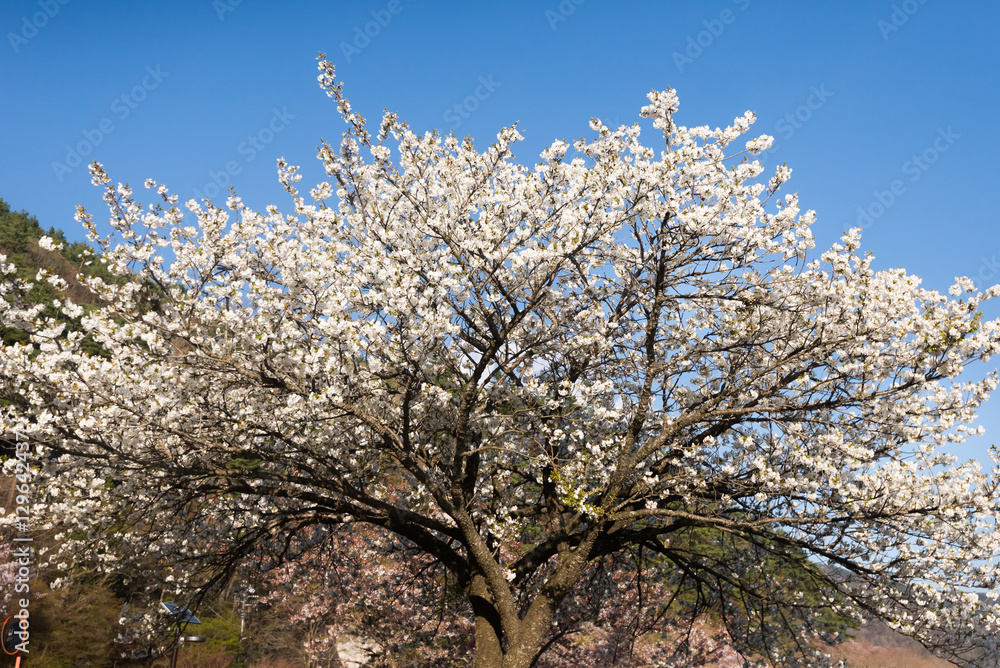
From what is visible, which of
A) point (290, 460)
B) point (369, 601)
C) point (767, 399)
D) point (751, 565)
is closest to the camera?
point (767, 399)

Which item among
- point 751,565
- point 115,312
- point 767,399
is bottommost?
point 751,565

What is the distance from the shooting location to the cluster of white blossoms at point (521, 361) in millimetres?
7250

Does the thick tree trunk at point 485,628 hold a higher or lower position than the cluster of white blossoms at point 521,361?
lower

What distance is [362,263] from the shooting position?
7.65 m

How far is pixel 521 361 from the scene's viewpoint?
328 inches

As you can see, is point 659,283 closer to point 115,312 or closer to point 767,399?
point 767,399

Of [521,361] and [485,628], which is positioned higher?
[521,361]

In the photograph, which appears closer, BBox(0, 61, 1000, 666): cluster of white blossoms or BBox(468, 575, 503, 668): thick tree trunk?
BBox(0, 61, 1000, 666): cluster of white blossoms

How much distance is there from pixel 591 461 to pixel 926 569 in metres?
4.12

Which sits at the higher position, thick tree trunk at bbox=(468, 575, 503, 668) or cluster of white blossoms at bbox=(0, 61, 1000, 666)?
cluster of white blossoms at bbox=(0, 61, 1000, 666)

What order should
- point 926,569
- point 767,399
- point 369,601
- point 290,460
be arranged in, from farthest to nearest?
point 369,601 → point 290,460 → point 767,399 → point 926,569

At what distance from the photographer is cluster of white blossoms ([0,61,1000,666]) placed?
7.25 meters

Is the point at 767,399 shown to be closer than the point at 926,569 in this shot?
No

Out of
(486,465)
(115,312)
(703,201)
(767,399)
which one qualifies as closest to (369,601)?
(486,465)
